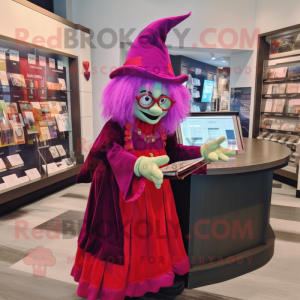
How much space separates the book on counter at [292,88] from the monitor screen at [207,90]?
209 inches

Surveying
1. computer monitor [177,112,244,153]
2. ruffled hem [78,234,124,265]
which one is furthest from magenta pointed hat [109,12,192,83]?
ruffled hem [78,234,124,265]

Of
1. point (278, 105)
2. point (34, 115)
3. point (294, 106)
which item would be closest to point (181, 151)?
point (34, 115)

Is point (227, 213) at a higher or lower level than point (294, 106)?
lower

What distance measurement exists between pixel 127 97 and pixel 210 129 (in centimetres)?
79

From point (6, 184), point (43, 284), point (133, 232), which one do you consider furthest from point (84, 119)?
point (133, 232)

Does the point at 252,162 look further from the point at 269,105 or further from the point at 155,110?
the point at 269,105

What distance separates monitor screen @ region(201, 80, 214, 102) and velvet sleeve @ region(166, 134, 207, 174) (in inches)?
336

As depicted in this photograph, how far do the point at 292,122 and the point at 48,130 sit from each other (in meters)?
3.92

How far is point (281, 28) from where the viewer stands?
4324 millimetres

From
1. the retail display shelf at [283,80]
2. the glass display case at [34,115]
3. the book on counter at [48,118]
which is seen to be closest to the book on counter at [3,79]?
the glass display case at [34,115]

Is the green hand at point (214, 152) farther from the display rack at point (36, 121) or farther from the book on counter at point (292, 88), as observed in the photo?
the book on counter at point (292, 88)

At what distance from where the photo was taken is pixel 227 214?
186 cm

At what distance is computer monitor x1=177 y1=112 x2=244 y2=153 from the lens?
193 centimetres

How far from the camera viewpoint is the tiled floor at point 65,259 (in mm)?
1775
